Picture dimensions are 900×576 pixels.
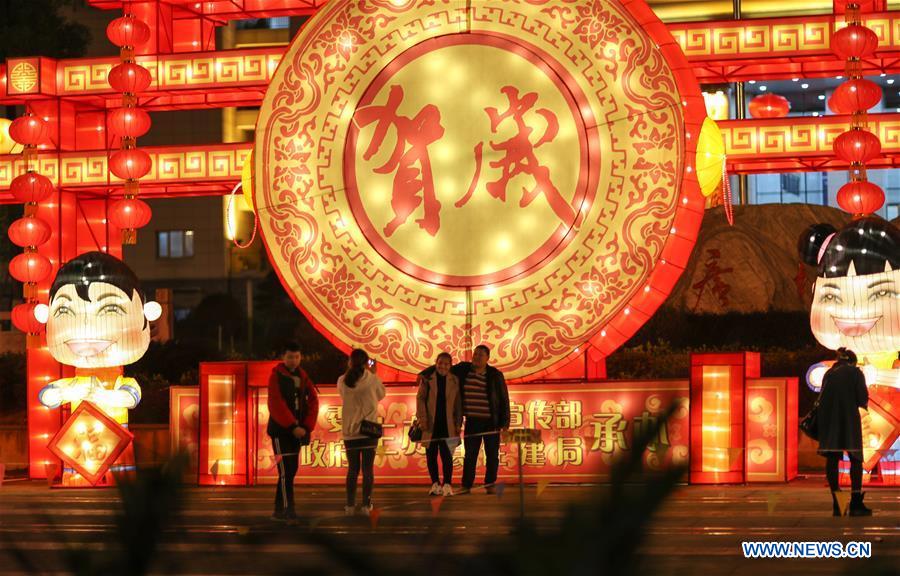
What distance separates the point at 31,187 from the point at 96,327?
2.02m

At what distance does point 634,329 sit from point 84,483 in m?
5.77

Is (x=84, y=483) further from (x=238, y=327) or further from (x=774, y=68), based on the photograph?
(x=238, y=327)

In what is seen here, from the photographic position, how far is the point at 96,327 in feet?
46.9

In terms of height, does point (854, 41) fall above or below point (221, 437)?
above

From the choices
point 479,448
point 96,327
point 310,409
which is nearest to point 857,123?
point 479,448

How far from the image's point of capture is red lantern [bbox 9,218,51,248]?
15.3 m

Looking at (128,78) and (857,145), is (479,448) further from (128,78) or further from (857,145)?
(128,78)

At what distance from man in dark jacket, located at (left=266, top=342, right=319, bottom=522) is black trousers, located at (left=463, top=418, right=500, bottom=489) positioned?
6.79ft

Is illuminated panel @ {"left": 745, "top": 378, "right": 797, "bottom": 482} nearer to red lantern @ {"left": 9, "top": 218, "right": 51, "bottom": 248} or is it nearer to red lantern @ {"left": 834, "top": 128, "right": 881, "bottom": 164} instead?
red lantern @ {"left": 834, "top": 128, "right": 881, "bottom": 164}

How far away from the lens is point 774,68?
48.9 ft

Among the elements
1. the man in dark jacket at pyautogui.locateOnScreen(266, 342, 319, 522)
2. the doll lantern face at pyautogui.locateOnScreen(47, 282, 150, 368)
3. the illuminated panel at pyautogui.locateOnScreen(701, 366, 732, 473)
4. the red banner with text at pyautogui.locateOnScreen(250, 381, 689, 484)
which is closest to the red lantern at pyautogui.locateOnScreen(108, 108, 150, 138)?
the doll lantern face at pyautogui.locateOnScreen(47, 282, 150, 368)

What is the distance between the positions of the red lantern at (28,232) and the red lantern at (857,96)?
828cm

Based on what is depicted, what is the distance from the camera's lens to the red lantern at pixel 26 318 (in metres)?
15.1

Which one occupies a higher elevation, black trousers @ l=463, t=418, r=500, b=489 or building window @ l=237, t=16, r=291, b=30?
building window @ l=237, t=16, r=291, b=30
